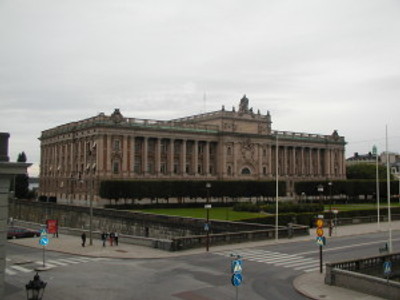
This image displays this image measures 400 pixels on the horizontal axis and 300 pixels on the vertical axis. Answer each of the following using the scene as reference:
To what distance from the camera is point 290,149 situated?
13450 cm

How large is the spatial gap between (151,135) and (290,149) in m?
47.4

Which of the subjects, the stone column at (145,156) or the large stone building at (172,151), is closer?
the large stone building at (172,151)

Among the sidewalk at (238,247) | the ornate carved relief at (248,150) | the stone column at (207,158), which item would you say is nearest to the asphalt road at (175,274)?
the sidewalk at (238,247)

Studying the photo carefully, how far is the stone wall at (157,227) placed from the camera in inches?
1644

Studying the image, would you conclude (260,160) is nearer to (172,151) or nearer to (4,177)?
(172,151)

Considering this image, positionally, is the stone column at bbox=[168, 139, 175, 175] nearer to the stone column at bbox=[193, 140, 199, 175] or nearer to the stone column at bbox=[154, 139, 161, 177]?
the stone column at bbox=[154, 139, 161, 177]

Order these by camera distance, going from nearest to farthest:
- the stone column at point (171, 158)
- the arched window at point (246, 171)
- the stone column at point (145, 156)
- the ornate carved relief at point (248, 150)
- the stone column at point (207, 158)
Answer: the stone column at point (145, 156) < the stone column at point (171, 158) < the stone column at point (207, 158) < the ornate carved relief at point (248, 150) < the arched window at point (246, 171)

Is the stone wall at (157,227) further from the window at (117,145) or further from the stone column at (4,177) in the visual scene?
the stone column at (4,177)

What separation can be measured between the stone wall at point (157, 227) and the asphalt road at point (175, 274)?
3.13 metres

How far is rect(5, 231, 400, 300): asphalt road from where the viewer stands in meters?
23.9

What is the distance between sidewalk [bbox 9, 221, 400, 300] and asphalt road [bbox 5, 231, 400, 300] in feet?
3.22

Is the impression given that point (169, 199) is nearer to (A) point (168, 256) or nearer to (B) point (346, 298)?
(A) point (168, 256)

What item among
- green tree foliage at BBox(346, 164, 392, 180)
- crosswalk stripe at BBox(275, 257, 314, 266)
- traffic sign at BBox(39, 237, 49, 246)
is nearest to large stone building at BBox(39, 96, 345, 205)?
green tree foliage at BBox(346, 164, 392, 180)

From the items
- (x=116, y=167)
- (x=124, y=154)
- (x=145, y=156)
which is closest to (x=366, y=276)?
(x=116, y=167)
